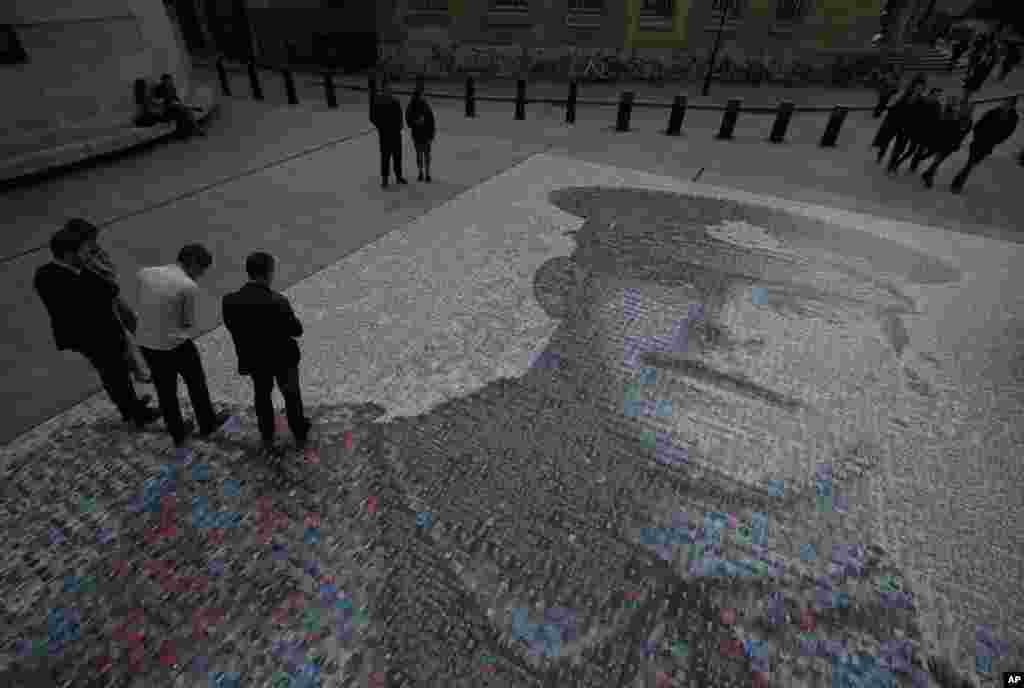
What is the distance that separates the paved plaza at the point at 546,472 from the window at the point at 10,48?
2.65 meters

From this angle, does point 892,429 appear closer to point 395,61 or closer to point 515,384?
point 515,384

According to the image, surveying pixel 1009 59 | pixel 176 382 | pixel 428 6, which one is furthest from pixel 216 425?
pixel 1009 59

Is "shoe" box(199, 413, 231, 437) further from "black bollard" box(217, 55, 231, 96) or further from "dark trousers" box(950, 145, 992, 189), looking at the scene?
"black bollard" box(217, 55, 231, 96)

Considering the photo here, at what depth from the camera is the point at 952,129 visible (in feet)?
27.9

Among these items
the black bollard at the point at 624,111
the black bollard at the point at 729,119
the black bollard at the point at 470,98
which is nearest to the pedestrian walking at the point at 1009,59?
the black bollard at the point at 729,119

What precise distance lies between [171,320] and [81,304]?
0.56m

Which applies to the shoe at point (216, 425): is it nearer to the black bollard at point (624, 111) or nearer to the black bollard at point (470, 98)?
the black bollard at point (624, 111)

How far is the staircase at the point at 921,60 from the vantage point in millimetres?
16906

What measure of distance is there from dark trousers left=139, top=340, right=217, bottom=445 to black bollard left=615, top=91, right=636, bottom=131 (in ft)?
32.7

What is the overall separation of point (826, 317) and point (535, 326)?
3.00 m

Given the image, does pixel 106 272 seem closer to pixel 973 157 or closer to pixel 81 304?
pixel 81 304

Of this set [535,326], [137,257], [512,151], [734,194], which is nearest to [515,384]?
[535,326]

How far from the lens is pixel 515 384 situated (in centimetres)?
432

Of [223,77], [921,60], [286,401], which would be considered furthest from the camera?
[921,60]
